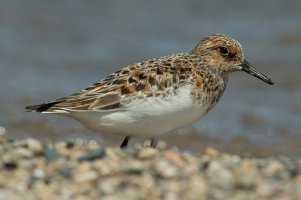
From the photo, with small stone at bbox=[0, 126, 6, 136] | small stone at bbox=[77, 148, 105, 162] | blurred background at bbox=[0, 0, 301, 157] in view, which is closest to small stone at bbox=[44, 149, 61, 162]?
small stone at bbox=[77, 148, 105, 162]

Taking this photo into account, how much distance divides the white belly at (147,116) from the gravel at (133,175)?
0.66 metres

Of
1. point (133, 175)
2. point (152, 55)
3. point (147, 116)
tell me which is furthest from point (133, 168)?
point (152, 55)

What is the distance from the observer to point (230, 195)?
625 centimetres

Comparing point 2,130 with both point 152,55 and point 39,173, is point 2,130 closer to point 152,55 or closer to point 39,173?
point 152,55

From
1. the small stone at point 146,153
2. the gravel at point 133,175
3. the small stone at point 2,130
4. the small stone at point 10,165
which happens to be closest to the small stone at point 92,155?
the gravel at point 133,175

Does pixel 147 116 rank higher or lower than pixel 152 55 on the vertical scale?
lower

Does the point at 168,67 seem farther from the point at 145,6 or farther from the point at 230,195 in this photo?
the point at 145,6

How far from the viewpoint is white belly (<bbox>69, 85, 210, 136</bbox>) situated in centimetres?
777

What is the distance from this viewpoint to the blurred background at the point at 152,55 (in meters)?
11.4

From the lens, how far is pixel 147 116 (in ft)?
25.4

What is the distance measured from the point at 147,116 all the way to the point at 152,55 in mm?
6754

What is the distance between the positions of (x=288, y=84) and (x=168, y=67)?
222 inches

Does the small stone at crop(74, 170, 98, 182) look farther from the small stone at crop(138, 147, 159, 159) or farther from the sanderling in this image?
the sanderling

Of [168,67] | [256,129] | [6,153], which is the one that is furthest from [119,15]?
[6,153]
